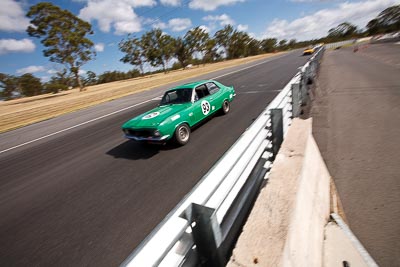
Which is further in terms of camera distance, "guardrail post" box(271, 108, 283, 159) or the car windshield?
the car windshield

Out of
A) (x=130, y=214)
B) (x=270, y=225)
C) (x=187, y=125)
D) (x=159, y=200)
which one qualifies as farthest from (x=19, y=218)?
(x=270, y=225)

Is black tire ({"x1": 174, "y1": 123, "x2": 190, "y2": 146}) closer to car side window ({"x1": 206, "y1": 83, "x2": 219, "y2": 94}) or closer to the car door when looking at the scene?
the car door

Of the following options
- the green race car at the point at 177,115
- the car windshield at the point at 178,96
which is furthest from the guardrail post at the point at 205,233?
the car windshield at the point at 178,96

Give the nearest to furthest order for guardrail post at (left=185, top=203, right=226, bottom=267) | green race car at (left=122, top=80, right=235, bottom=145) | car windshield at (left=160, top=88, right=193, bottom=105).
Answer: guardrail post at (left=185, top=203, right=226, bottom=267)
green race car at (left=122, top=80, right=235, bottom=145)
car windshield at (left=160, top=88, right=193, bottom=105)

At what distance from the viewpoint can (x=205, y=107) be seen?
21.5 ft

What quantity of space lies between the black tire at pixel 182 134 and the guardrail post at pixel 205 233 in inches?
160

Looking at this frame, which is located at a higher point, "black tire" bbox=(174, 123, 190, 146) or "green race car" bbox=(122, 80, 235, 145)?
"green race car" bbox=(122, 80, 235, 145)

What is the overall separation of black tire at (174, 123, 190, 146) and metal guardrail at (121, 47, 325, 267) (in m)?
3.07

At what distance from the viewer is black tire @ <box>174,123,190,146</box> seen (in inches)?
216

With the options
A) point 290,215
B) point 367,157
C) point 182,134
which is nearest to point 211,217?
point 290,215

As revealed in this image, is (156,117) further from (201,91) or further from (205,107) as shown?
(201,91)

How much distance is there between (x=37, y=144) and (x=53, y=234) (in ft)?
23.4

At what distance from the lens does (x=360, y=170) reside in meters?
3.53

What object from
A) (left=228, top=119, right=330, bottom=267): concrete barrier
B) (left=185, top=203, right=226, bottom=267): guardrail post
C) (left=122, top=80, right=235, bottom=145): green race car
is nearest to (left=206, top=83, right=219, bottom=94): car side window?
(left=122, top=80, right=235, bottom=145): green race car
